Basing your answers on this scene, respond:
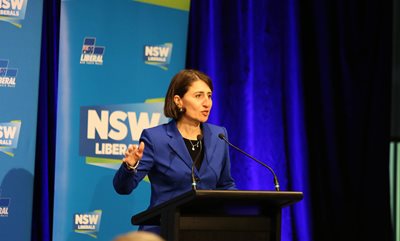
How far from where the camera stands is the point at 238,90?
554 cm

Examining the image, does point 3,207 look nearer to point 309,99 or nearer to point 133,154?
point 133,154

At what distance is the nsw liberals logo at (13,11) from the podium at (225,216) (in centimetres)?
193

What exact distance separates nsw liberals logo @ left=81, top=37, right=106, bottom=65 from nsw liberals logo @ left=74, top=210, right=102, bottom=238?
3.25 ft

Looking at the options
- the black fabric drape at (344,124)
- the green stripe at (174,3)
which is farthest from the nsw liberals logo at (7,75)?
the black fabric drape at (344,124)

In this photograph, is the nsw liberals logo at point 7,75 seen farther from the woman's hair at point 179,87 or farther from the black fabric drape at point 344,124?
the black fabric drape at point 344,124

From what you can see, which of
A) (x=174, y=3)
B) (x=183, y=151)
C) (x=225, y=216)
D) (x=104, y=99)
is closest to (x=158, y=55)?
(x=174, y=3)

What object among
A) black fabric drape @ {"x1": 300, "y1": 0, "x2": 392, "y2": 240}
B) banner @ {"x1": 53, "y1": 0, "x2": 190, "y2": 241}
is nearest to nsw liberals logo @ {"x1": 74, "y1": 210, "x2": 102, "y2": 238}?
banner @ {"x1": 53, "y1": 0, "x2": 190, "y2": 241}

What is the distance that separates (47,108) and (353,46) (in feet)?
8.10

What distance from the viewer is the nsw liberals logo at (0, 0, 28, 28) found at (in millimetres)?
4641

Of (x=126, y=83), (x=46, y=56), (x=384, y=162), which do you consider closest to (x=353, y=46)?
(x=384, y=162)

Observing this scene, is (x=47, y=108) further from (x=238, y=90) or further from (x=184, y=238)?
(x=184, y=238)

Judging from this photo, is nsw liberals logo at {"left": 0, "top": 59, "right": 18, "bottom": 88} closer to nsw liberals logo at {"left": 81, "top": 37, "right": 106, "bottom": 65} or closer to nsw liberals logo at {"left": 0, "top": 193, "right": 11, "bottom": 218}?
nsw liberals logo at {"left": 81, "top": 37, "right": 106, "bottom": 65}

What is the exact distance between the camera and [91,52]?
191 inches

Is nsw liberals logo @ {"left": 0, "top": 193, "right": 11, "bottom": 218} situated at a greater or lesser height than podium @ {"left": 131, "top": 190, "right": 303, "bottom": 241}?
lesser
